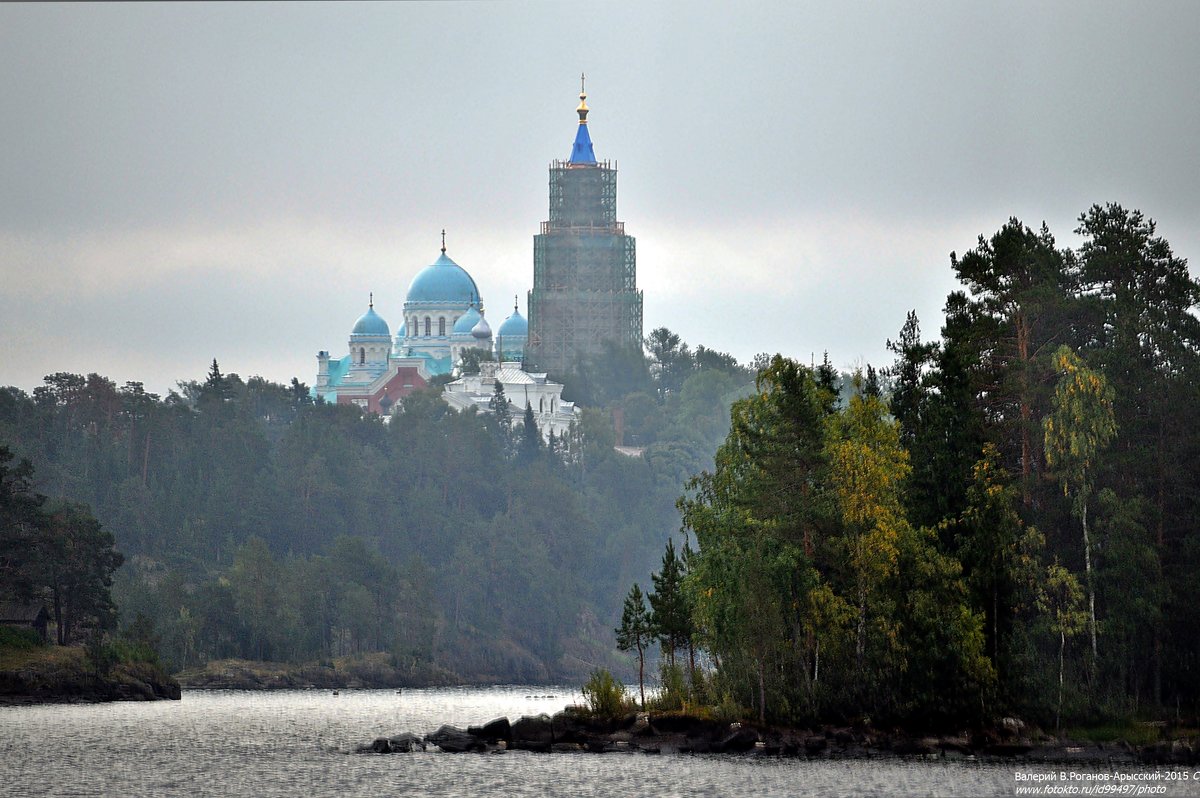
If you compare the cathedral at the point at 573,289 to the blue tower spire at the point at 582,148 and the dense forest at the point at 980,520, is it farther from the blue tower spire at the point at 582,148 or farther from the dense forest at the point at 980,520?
the dense forest at the point at 980,520

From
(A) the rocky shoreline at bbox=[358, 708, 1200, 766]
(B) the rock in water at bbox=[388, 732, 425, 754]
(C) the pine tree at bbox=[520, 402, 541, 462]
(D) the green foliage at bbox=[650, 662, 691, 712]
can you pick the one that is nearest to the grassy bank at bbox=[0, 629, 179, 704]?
(A) the rocky shoreline at bbox=[358, 708, 1200, 766]

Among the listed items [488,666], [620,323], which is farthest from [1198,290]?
[620,323]

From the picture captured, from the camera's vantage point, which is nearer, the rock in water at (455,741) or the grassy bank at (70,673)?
the rock in water at (455,741)

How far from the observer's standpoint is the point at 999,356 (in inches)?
2459

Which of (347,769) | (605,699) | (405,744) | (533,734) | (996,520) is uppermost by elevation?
(996,520)

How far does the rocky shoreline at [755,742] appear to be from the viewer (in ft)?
176

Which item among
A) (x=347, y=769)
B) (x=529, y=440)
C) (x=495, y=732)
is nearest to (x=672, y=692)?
(x=495, y=732)

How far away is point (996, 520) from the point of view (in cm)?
5841

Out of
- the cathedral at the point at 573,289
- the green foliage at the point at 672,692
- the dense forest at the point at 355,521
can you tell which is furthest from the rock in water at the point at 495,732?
the cathedral at the point at 573,289

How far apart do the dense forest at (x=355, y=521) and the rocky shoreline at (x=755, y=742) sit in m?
51.4

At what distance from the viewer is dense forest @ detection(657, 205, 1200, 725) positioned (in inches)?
2254

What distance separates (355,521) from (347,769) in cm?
8869

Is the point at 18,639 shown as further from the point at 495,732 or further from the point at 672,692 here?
the point at 672,692

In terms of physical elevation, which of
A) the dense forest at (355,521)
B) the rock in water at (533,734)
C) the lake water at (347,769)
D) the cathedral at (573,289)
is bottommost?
the lake water at (347,769)
